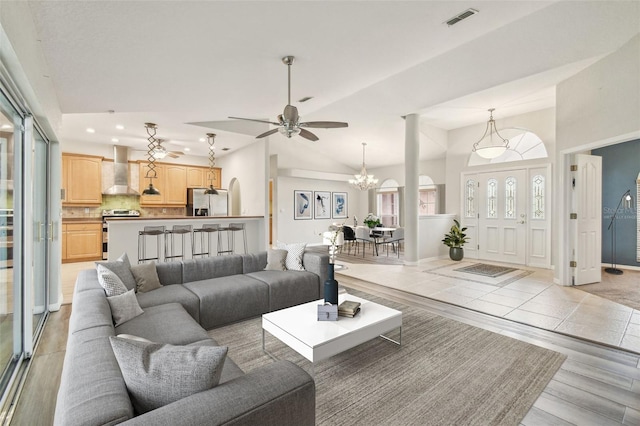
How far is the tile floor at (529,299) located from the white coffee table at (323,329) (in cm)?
179

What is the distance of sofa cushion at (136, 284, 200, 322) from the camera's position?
2734 millimetres

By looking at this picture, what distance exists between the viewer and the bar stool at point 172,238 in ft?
16.6

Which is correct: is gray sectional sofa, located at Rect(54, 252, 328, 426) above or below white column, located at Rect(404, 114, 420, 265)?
below

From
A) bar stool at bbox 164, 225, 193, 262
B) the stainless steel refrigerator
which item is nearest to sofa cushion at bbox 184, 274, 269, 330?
bar stool at bbox 164, 225, 193, 262

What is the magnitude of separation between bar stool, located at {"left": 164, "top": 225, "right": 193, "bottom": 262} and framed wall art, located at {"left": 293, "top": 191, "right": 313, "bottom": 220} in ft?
15.1

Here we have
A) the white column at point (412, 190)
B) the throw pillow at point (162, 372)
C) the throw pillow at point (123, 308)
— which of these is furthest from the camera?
the white column at point (412, 190)

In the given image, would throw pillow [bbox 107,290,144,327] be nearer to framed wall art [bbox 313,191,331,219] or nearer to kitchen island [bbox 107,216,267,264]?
kitchen island [bbox 107,216,267,264]

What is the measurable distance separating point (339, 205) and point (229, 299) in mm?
8111

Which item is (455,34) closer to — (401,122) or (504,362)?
(504,362)

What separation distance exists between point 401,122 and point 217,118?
13.7 ft

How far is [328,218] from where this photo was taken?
1056cm

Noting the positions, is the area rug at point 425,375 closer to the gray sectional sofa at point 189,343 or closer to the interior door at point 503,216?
the gray sectional sofa at point 189,343

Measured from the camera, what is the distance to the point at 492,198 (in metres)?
6.84

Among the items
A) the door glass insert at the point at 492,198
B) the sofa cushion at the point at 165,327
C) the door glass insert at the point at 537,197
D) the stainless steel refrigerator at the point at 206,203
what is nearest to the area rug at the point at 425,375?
the sofa cushion at the point at 165,327
